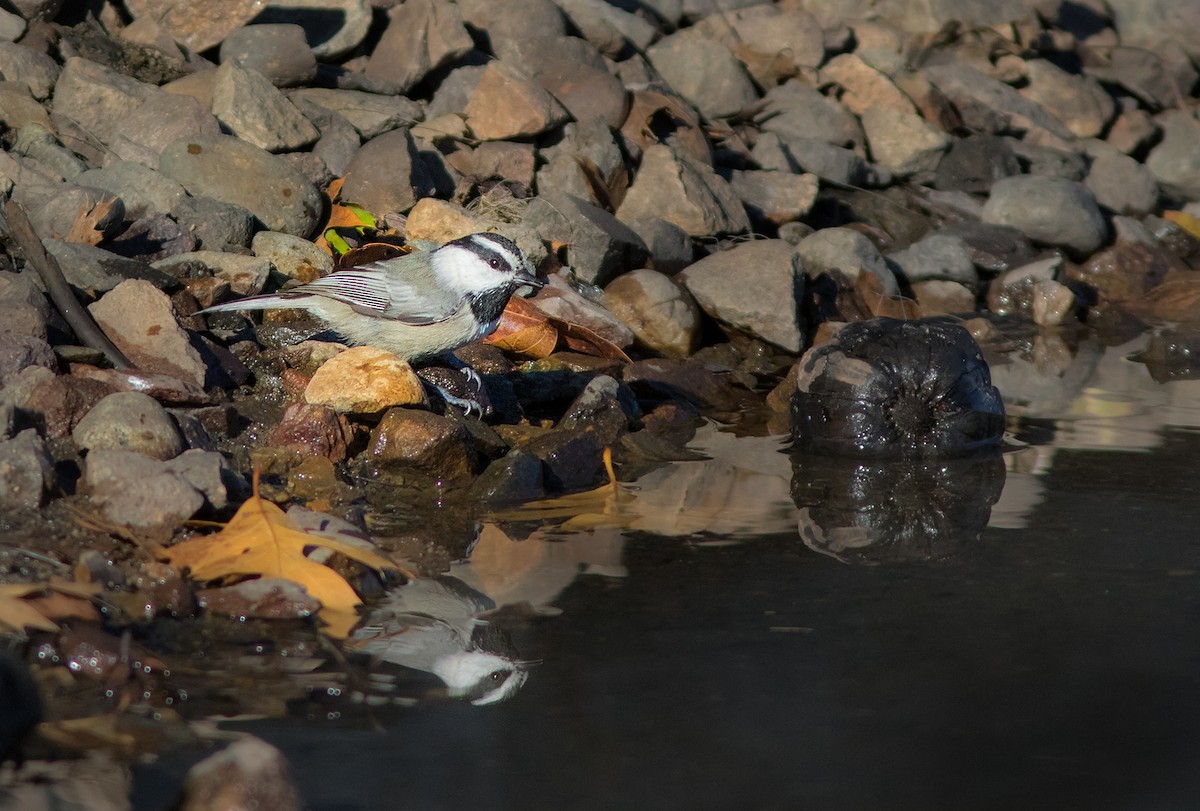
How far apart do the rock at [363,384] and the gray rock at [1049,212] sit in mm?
6489

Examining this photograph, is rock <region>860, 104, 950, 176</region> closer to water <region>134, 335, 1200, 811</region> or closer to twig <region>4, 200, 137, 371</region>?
water <region>134, 335, 1200, 811</region>

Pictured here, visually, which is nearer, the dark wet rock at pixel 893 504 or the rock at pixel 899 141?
the dark wet rock at pixel 893 504

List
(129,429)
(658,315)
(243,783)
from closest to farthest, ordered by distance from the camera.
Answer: (243,783), (129,429), (658,315)

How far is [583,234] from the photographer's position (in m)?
7.93

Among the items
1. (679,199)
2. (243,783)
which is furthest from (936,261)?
(243,783)

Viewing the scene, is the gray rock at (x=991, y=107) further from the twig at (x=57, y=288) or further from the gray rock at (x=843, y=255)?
the twig at (x=57, y=288)

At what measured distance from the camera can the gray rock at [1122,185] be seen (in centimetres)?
1152

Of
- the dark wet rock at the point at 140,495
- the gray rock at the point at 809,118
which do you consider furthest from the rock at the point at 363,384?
the gray rock at the point at 809,118

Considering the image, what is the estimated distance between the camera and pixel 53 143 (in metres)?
7.48

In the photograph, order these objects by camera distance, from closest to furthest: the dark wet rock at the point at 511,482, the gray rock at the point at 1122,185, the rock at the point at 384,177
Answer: the dark wet rock at the point at 511,482
the rock at the point at 384,177
the gray rock at the point at 1122,185

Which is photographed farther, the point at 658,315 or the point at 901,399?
the point at 658,315

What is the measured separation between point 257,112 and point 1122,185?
7.72m

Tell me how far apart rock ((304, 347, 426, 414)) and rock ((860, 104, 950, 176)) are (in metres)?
6.52

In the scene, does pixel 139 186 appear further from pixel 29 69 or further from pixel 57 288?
pixel 57 288
